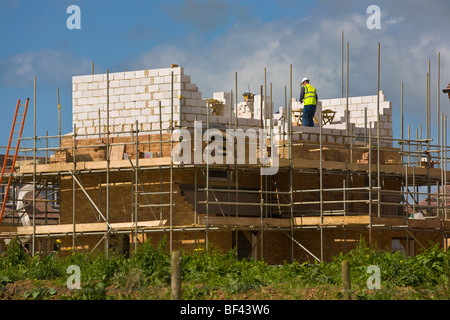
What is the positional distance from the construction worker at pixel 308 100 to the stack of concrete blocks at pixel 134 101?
3342 millimetres

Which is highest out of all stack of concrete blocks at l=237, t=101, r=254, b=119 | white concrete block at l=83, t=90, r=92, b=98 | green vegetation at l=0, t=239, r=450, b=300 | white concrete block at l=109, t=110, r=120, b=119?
white concrete block at l=83, t=90, r=92, b=98

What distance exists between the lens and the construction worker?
2761 cm

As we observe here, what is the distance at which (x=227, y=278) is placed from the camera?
1775 centimetres

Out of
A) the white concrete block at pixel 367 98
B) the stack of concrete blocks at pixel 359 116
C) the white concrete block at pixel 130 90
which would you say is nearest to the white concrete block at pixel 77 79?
the white concrete block at pixel 130 90

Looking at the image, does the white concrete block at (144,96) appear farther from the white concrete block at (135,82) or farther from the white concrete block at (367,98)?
the white concrete block at (367,98)

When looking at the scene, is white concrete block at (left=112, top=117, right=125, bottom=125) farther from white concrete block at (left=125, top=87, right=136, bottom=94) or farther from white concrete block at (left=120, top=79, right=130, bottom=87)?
white concrete block at (left=120, top=79, right=130, bottom=87)

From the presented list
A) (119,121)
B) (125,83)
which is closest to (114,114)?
(119,121)

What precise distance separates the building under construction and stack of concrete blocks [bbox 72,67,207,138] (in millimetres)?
35

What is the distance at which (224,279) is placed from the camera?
57.9 ft

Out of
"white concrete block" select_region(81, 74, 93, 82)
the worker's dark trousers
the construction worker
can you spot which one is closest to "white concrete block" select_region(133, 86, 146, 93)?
"white concrete block" select_region(81, 74, 93, 82)

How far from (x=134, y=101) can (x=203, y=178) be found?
3.49 meters

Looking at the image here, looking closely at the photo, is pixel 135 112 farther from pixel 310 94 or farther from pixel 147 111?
pixel 310 94

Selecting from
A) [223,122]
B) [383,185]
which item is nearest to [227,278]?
[223,122]
